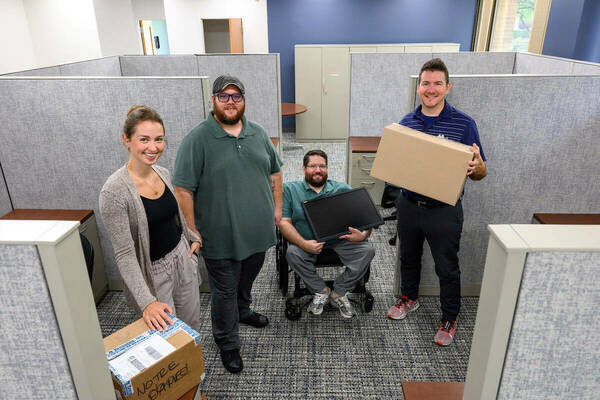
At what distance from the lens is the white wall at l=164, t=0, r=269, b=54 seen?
5.83 m

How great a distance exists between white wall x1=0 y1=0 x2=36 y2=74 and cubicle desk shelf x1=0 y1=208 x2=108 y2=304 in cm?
379

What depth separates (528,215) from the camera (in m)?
2.15

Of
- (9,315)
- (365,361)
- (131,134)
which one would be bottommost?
(365,361)

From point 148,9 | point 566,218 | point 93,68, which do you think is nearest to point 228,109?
point 566,218

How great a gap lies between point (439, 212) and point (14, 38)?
571 cm

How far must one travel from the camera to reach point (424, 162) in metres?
1.68

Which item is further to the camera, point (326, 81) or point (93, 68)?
point (326, 81)

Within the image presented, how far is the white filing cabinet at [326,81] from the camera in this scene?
17.4 feet

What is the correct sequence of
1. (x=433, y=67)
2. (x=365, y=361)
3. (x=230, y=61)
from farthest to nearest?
(x=230, y=61) < (x=365, y=361) < (x=433, y=67)

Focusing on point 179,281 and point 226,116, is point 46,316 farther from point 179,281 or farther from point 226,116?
point 226,116

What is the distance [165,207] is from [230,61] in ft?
7.42

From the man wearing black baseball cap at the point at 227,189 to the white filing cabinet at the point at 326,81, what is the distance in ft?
12.6

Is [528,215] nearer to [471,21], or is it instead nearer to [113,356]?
[113,356]

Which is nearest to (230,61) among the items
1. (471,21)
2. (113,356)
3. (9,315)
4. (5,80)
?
(5,80)
